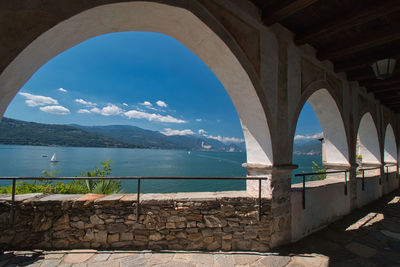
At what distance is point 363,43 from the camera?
9.59 ft

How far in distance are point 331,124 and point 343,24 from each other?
104 inches

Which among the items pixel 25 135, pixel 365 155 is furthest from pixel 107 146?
pixel 365 155

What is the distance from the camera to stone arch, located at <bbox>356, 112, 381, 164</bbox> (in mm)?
6000

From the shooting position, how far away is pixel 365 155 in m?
6.45

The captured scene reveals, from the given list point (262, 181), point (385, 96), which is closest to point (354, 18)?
point (262, 181)

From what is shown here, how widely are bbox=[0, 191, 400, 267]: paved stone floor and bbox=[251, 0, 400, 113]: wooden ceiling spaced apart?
10.2 feet

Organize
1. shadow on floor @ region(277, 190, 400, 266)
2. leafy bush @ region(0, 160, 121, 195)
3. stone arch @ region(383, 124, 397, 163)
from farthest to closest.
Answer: stone arch @ region(383, 124, 397, 163), leafy bush @ region(0, 160, 121, 195), shadow on floor @ region(277, 190, 400, 266)

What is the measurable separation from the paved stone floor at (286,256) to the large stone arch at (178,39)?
49.6 inches

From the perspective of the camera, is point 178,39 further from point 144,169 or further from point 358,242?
point 144,169

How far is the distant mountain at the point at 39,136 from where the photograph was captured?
90.0 meters

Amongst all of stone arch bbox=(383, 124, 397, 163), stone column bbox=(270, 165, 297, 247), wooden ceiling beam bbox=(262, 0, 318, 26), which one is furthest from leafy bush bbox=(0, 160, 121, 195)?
stone arch bbox=(383, 124, 397, 163)

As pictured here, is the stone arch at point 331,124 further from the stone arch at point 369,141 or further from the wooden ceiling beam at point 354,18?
the stone arch at point 369,141

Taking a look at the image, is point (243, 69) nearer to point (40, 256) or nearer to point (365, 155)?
point (40, 256)

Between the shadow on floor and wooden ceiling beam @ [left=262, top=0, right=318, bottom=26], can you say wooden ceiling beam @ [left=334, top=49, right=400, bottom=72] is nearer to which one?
wooden ceiling beam @ [left=262, top=0, right=318, bottom=26]
